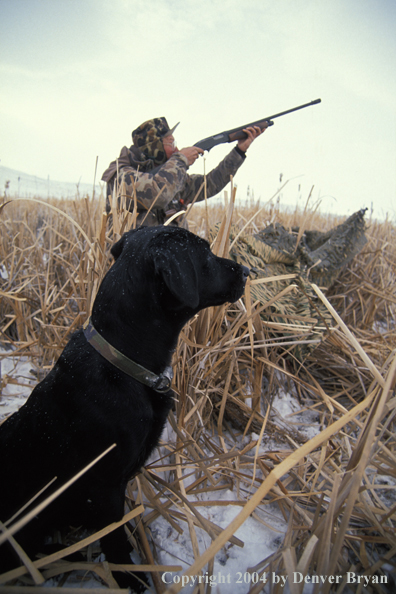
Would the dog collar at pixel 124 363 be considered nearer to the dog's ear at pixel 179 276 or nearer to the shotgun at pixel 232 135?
the dog's ear at pixel 179 276

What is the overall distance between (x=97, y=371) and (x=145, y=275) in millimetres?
383

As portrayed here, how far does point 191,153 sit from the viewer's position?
3.52 meters

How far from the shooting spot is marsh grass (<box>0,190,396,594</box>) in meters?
0.80

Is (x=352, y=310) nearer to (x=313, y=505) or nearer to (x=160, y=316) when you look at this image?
(x=313, y=505)

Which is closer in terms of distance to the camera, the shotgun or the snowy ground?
the snowy ground

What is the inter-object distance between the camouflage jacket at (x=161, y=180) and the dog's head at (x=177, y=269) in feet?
4.73

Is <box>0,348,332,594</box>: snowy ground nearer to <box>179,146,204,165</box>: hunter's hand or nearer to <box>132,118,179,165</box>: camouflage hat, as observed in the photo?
<box>179,146,204,165</box>: hunter's hand

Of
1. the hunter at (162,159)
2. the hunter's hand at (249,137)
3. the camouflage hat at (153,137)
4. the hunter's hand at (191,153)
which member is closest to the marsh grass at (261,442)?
the hunter at (162,159)

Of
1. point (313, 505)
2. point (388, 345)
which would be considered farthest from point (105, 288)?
point (388, 345)

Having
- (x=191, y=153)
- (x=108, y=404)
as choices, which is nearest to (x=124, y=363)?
(x=108, y=404)

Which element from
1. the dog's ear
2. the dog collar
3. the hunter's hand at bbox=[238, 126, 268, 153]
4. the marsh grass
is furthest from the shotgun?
the dog collar

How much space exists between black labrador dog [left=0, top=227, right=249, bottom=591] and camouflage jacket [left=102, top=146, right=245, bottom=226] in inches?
63.3

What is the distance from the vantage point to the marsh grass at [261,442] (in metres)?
0.80

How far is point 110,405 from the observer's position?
99 cm
